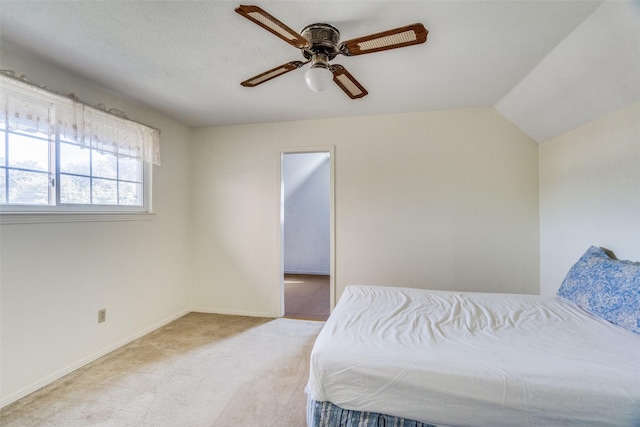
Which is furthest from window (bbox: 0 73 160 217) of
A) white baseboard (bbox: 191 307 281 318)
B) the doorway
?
the doorway

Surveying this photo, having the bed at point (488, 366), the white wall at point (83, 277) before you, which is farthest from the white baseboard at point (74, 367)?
the bed at point (488, 366)

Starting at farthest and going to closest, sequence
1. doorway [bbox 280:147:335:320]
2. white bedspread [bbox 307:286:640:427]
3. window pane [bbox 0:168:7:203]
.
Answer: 1. doorway [bbox 280:147:335:320]
2. window pane [bbox 0:168:7:203]
3. white bedspread [bbox 307:286:640:427]

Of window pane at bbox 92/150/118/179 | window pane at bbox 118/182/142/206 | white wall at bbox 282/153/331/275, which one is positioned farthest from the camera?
white wall at bbox 282/153/331/275

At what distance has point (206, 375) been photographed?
2031 mm

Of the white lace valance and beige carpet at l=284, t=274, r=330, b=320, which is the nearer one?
the white lace valance

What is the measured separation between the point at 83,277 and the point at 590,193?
401 cm

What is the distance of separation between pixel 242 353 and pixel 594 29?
10.5 feet

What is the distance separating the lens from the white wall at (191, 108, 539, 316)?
274 centimetres

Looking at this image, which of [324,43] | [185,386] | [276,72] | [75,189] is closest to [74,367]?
[185,386]

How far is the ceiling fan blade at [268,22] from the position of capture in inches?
42.2

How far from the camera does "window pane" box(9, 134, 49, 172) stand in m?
1.79

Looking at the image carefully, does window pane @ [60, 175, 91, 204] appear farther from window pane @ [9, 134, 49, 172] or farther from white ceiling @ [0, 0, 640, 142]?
white ceiling @ [0, 0, 640, 142]

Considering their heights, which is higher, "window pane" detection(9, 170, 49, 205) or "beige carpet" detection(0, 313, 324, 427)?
"window pane" detection(9, 170, 49, 205)

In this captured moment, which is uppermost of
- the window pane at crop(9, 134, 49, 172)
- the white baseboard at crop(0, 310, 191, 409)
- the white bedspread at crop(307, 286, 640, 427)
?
the window pane at crop(9, 134, 49, 172)
